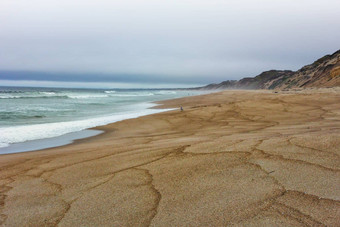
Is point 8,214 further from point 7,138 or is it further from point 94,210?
point 7,138

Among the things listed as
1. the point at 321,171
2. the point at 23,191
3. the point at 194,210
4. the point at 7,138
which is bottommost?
the point at 7,138

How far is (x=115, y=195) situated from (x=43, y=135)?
8734 millimetres

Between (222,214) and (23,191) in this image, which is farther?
(23,191)

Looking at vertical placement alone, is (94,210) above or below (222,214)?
below

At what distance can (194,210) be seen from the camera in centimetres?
290

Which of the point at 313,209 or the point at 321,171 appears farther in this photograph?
the point at 321,171

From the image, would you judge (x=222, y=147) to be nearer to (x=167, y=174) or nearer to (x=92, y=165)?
(x=167, y=174)

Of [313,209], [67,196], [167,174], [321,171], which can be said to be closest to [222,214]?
[313,209]

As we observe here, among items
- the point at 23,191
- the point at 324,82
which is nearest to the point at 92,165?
the point at 23,191

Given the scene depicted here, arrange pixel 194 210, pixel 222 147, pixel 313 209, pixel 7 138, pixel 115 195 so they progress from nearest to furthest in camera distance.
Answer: pixel 313 209
pixel 194 210
pixel 115 195
pixel 222 147
pixel 7 138

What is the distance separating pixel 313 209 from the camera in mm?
2688

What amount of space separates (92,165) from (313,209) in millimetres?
3791

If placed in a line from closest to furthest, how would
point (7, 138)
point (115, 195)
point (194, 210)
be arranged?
point (194, 210), point (115, 195), point (7, 138)

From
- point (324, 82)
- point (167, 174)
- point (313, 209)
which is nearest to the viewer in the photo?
point (313, 209)
